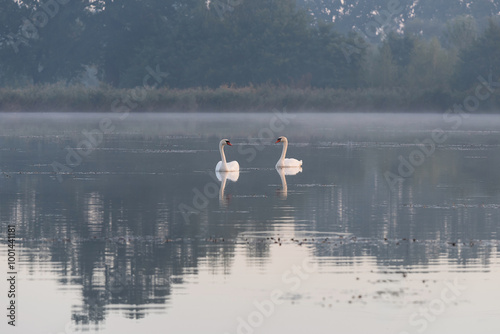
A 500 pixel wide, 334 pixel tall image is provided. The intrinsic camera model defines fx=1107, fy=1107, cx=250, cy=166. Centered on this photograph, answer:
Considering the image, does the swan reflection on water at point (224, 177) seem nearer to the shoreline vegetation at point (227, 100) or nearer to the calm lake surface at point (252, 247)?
the calm lake surface at point (252, 247)

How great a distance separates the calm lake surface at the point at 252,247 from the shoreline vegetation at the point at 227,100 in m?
49.0

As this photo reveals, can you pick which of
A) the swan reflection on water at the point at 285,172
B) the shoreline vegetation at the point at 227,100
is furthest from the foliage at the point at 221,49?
the swan reflection on water at the point at 285,172

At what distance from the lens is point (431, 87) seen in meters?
→ 86.6

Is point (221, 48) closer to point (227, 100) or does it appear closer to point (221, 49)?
point (221, 49)

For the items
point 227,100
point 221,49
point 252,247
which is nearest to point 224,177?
point 252,247

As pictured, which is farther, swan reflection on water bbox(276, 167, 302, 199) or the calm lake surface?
swan reflection on water bbox(276, 167, 302, 199)

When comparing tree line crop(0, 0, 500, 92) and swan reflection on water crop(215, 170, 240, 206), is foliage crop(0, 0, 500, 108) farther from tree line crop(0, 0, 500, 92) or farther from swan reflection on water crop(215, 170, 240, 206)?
swan reflection on water crop(215, 170, 240, 206)

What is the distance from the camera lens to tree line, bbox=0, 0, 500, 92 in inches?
3578

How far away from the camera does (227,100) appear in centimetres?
8044

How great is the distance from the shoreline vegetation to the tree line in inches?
201

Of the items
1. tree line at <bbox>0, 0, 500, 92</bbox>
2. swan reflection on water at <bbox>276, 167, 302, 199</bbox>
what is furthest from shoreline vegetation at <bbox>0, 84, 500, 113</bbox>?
swan reflection on water at <bbox>276, 167, 302, 199</bbox>

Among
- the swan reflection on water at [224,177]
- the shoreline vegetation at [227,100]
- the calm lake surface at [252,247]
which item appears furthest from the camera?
the shoreline vegetation at [227,100]

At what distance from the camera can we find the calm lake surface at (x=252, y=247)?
1089 centimetres

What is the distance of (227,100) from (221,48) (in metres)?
16.1
